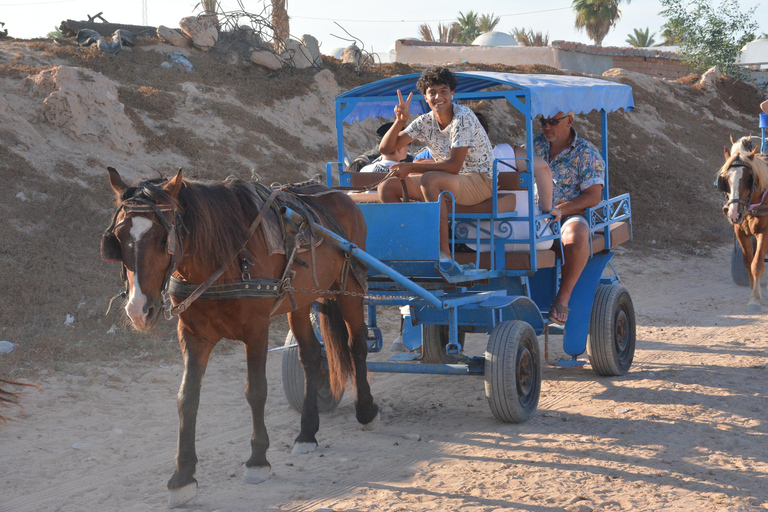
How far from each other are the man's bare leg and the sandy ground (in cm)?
81

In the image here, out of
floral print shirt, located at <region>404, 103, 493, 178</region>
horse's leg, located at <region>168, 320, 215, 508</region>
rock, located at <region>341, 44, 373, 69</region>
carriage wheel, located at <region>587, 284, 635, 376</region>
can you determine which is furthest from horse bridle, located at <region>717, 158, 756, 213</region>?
rock, located at <region>341, 44, 373, 69</region>

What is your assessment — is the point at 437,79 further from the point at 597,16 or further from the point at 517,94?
the point at 597,16

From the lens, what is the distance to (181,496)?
13.1 ft

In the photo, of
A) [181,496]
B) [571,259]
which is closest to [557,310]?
[571,259]

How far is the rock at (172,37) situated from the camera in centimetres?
1650

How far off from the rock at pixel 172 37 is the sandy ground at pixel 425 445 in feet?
37.0

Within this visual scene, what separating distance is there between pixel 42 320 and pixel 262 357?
12.1 feet

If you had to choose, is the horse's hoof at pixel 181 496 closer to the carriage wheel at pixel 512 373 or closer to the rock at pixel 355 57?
the carriage wheel at pixel 512 373

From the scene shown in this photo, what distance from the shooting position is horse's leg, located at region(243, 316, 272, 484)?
14.2 feet

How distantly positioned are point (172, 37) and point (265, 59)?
7.05 feet

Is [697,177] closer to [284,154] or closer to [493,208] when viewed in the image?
[284,154]

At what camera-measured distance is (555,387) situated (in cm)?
645

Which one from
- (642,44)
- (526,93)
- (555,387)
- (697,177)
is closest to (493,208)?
(526,93)

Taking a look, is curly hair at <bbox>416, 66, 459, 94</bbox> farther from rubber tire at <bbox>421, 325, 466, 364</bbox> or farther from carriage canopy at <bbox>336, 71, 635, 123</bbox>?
rubber tire at <bbox>421, 325, 466, 364</bbox>
